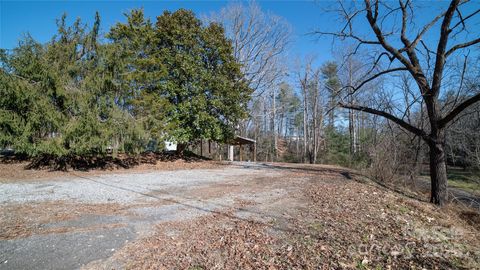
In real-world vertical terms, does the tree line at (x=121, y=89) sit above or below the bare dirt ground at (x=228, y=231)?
above

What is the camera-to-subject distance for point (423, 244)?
3.23 metres

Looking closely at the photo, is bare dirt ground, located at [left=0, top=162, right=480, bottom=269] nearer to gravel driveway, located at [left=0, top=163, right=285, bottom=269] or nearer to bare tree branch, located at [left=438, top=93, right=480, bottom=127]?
gravel driveway, located at [left=0, top=163, right=285, bottom=269]

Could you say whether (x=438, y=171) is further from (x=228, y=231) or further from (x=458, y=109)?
(x=228, y=231)

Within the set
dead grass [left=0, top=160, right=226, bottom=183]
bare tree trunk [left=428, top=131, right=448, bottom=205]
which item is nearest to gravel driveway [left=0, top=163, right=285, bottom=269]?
dead grass [left=0, top=160, right=226, bottom=183]

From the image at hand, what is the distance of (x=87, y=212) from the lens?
4.50m

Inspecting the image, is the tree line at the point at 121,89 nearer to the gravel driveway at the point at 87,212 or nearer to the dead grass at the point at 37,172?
the dead grass at the point at 37,172

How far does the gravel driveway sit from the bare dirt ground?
0.02 meters

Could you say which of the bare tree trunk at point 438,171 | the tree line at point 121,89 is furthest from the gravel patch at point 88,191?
the bare tree trunk at point 438,171

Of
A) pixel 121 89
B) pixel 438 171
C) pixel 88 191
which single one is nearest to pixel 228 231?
pixel 88 191

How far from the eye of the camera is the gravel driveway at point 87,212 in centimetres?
290

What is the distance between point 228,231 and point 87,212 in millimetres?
2894

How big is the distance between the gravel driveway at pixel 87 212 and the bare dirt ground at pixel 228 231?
22 mm

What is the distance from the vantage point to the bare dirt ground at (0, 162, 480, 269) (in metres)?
2.77

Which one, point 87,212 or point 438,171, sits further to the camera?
point 438,171
